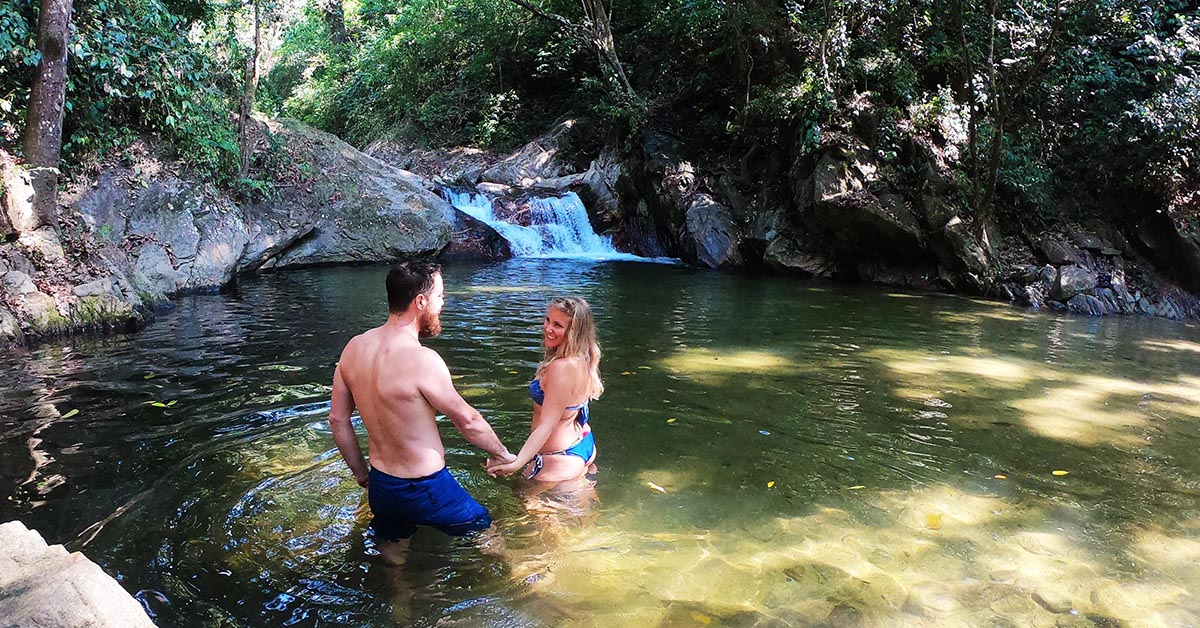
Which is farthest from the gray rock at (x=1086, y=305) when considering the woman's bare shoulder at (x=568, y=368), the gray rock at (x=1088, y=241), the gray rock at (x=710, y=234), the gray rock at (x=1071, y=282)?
the woman's bare shoulder at (x=568, y=368)

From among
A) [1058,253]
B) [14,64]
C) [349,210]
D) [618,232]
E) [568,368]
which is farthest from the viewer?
[618,232]

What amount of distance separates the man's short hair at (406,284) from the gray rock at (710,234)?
14.8 meters

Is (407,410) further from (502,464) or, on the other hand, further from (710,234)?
(710,234)

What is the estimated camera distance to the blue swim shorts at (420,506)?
327cm

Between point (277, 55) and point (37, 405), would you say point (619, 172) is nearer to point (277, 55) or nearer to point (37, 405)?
point (37, 405)

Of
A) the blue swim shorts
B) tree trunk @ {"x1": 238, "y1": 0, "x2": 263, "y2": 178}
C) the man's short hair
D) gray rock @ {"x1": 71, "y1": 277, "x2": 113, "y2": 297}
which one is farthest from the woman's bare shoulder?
tree trunk @ {"x1": 238, "y1": 0, "x2": 263, "y2": 178}

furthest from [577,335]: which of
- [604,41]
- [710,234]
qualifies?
[604,41]

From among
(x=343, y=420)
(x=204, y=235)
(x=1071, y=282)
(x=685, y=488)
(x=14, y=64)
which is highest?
(x=14, y=64)

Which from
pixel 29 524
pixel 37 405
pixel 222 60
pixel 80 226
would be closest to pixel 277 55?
pixel 222 60

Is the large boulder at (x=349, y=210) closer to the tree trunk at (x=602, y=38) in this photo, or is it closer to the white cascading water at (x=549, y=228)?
the white cascading water at (x=549, y=228)

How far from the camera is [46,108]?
31.0 ft

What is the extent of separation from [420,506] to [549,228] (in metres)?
17.4

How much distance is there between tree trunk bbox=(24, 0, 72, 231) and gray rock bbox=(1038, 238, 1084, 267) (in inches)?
623

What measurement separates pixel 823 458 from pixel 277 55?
38315 mm
